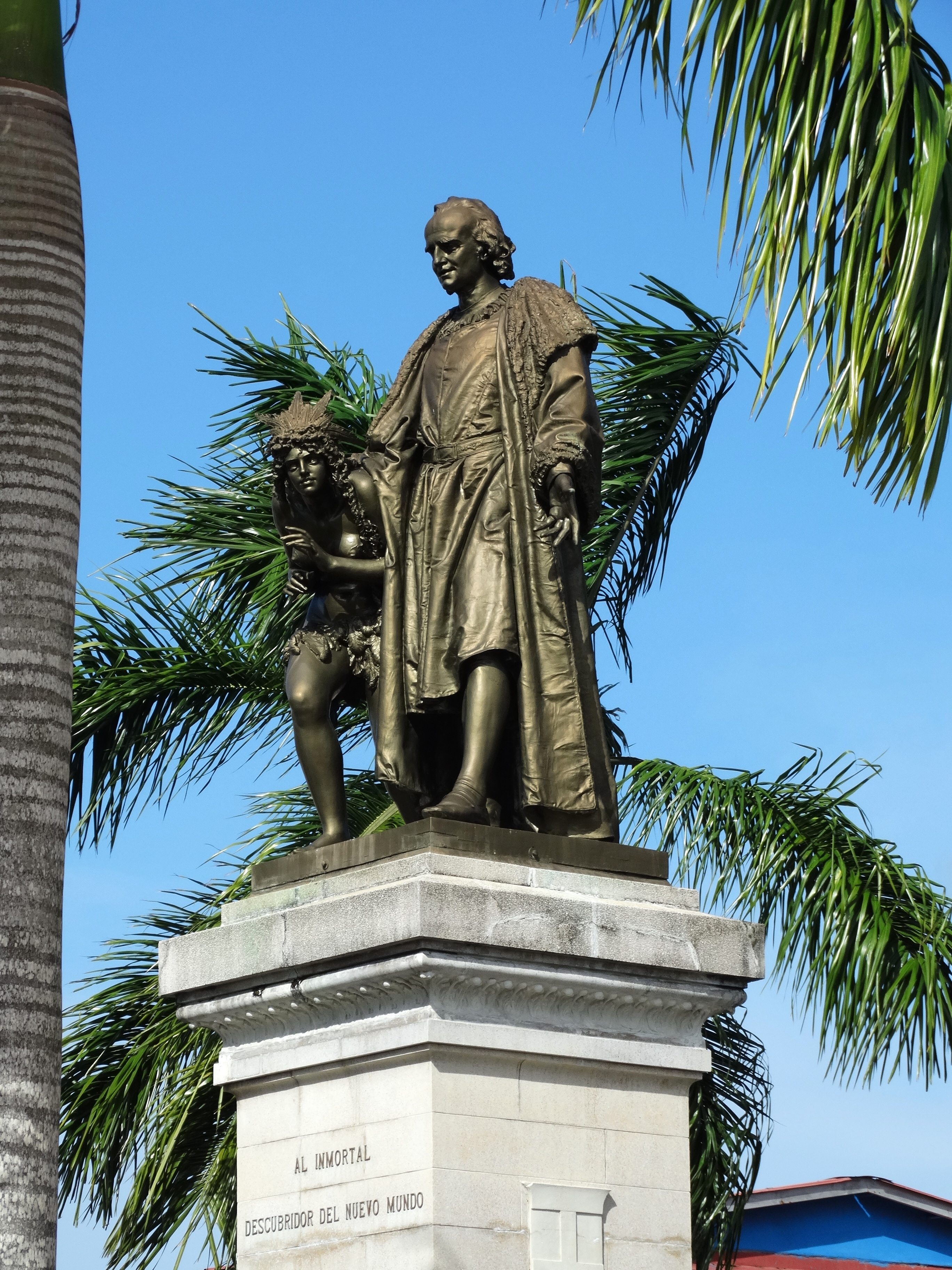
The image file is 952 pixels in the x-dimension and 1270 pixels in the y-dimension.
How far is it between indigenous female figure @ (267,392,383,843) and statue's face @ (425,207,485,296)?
0.65m

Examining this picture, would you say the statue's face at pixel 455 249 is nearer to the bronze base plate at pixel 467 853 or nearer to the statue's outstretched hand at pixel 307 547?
the statue's outstretched hand at pixel 307 547

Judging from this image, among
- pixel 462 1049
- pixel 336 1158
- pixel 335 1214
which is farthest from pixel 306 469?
pixel 335 1214

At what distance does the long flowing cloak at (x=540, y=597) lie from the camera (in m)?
8.02

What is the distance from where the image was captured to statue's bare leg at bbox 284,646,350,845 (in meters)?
8.35

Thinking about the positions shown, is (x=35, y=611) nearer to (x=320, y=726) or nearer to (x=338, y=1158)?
(x=320, y=726)

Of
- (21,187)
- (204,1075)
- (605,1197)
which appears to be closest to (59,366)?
(21,187)

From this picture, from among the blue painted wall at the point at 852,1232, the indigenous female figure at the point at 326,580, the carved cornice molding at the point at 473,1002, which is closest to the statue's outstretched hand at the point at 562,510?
the indigenous female figure at the point at 326,580

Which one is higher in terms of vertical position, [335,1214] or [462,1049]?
[462,1049]

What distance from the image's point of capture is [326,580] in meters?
8.56

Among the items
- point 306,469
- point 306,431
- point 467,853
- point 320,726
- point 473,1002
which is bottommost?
point 473,1002

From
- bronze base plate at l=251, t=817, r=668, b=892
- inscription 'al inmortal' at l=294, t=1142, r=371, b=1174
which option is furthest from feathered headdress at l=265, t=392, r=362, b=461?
inscription 'al inmortal' at l=294, t=1142, r=371, b=1174

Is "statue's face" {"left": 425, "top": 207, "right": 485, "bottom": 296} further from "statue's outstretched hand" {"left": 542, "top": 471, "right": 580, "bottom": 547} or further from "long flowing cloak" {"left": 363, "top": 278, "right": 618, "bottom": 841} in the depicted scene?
"statue's outstretched hand" {"left": 542, "top": 471, "right": 580, "bottom": 547}

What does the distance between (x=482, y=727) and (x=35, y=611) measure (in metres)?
1.98

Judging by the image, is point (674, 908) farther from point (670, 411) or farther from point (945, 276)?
point (670, 411)
